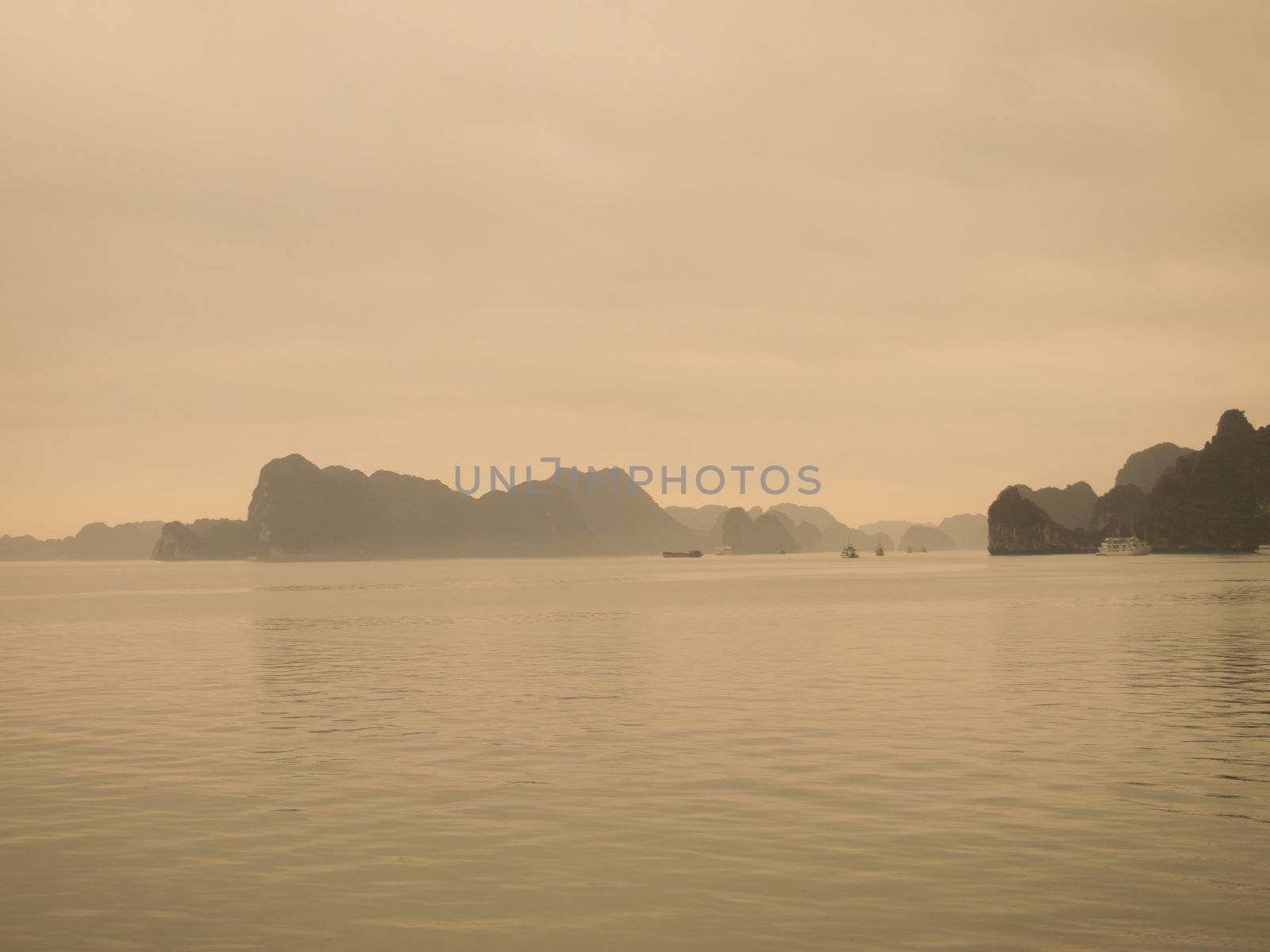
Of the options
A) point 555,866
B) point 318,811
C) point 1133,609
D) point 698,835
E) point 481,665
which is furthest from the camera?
point 1133,609

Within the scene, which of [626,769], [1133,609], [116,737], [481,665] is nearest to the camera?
[626,769]

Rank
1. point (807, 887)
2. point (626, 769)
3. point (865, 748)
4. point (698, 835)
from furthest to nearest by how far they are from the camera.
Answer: point (865, 748) → point (626, 769) → point (698, 835) → point (807, 887)

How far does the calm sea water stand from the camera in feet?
53.2

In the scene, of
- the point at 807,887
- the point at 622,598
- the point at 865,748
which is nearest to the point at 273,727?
the point at 865,748

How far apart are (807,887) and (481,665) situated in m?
40.1

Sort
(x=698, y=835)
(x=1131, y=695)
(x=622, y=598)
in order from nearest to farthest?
(x=698, y=835)
(x=1131, y=695)
(x=622, y=598)

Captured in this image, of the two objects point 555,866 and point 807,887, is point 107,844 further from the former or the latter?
point 807,887

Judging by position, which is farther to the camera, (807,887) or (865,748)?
(865,748)

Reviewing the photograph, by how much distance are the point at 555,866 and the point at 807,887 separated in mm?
4173

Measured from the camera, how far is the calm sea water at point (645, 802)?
16219 mm

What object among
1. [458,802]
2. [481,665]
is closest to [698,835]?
[458,802]

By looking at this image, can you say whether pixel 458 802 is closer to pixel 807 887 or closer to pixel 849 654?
pixel 807 887

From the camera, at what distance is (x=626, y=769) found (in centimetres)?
2819

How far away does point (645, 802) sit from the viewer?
2419 centimetres
